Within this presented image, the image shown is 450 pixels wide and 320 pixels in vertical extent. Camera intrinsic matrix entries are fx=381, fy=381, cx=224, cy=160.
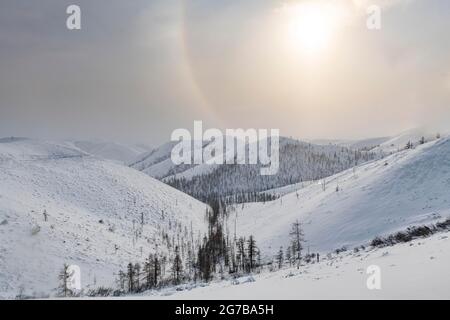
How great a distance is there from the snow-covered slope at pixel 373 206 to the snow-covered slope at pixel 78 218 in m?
29.4

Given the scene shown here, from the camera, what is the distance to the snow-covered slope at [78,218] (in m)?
61.7

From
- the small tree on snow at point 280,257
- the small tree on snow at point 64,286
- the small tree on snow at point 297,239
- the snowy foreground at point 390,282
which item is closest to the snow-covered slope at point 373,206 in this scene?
the small tree on snow at point 297,239

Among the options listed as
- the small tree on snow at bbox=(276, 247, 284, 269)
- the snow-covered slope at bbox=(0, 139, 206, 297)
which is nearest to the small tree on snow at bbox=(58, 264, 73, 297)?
the snow-covered slope at bbox=(0, 139, 206, 297)

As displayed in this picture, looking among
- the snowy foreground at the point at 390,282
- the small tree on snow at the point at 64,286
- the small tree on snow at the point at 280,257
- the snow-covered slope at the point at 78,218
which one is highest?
the snow-covered slope at the point at 78,218

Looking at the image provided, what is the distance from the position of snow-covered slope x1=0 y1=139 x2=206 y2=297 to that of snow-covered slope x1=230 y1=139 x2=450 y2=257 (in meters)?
29.4

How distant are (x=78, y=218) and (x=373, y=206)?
67666 mm

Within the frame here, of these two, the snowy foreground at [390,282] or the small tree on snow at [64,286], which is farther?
the small tree on snow at [64,286]

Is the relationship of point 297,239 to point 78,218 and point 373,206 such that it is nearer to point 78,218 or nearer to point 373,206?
point 373,206

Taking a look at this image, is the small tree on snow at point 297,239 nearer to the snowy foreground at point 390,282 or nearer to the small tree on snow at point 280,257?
the small tree on snow at point 280,257

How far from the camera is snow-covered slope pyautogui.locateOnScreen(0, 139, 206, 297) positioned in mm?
61688

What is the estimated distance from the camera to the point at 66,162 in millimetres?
130625

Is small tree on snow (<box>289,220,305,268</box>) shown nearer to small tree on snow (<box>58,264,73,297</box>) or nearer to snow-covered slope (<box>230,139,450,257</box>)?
snow-covered slope (<box>230,139,450,257</box>)
